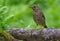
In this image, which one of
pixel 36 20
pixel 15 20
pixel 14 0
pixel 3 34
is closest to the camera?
pixel 3 34

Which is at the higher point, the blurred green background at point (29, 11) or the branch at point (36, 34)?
the blurred green background at point (29, 11)

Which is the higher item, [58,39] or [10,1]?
[10,1]

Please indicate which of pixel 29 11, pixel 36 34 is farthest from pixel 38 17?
pixel 29 11

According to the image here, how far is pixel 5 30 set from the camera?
19.4ft

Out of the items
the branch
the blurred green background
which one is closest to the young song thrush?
the branch

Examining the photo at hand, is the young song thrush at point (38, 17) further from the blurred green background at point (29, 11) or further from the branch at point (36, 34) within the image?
the blurred green background at point (29, 11)

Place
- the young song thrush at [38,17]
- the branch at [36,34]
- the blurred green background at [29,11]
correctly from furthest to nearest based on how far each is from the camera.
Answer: the blurred green background at [29,11]
the young song thrush at [38,17]
the branch at [36,34]

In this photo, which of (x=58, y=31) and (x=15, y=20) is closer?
(x=58, y=31)

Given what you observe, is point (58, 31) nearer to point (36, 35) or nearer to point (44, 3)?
point (36, 35)

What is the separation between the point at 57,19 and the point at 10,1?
1.11 meters

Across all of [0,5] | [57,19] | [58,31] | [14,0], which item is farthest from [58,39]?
[14,0]

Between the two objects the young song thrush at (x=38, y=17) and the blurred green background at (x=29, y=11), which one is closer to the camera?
the young song thrush at (x=38, y=17)

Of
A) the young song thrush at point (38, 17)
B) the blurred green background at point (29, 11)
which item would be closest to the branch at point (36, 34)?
the young song thrush at point (38, 17)

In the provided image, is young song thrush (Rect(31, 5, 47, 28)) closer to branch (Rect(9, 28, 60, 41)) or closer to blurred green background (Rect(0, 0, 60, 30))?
branch (Rect(9, 28, 60, 41))
